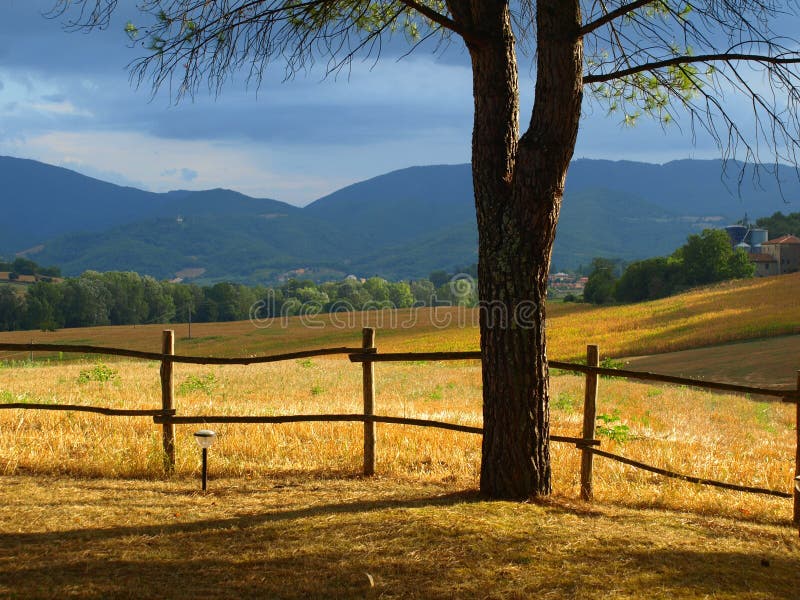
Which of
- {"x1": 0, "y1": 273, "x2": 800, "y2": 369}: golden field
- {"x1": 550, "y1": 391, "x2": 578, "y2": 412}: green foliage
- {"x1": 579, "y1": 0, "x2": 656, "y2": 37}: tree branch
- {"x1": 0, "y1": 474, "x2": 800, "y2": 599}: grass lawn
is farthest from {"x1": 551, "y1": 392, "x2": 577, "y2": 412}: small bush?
{"x1": 0, "y1": 273, "x2": 800, "y2": 369}: golden field

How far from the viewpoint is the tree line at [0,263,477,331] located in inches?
2916

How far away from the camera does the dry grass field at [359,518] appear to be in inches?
199

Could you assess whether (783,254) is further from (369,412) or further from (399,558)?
(399,558)

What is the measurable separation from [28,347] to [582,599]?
711cm

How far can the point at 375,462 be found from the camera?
29.0 ft

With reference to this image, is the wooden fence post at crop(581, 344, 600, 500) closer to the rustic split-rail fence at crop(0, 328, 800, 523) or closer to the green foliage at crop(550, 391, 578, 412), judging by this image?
the rustic split-rail fence at crop(0, 328, 800, 523)

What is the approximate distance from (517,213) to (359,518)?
294 centimetres

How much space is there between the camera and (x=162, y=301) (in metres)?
87.2

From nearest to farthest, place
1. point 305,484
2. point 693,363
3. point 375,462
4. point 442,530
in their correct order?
point 442,530 → point 305,484 → point 375,462 → point 693,363

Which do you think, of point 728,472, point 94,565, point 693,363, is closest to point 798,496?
point 728,472

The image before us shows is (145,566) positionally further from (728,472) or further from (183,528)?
(728,472)

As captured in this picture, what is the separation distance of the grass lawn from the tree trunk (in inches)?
25.3

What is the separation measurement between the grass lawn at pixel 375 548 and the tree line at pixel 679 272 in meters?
73.0

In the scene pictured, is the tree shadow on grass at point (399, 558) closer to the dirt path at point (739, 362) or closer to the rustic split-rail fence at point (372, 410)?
the rustic split-rail fence at point (372, 410)
